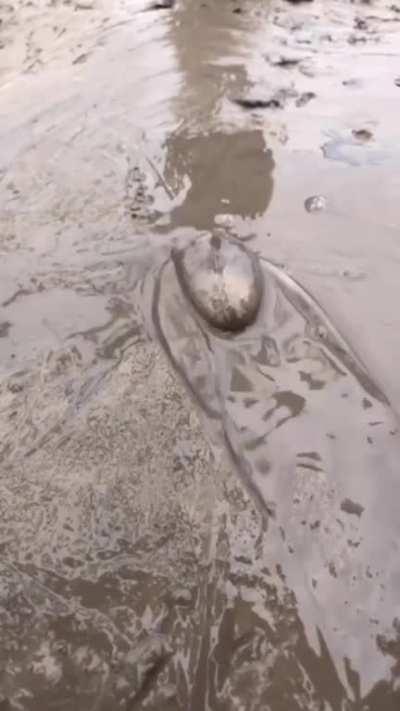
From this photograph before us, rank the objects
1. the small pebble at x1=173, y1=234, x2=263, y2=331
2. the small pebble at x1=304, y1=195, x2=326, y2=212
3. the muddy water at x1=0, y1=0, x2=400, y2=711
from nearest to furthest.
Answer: the muddy water at x1=0, y1=0, x2=400, y2=711, the small pebble at x1=173, y1=234, x2=263, y2=331, the small pebble at x1=304, y1=195, x2=326, y2=212

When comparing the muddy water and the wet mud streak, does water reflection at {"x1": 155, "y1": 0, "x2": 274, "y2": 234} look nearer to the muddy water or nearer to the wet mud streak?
the muddy water

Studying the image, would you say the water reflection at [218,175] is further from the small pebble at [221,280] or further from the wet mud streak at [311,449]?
the wet mud streak at [311,449]

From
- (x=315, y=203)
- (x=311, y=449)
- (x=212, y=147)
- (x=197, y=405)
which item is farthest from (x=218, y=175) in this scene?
(x=311, y=449)

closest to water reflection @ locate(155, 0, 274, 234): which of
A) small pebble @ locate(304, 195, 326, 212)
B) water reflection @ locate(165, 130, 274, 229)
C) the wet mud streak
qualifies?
water reflection @ locate(165, 130, 274, 229)

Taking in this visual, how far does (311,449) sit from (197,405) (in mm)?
384

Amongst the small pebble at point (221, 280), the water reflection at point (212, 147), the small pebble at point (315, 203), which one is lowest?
the small pebble at point (315, 203)

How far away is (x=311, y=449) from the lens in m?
2.18

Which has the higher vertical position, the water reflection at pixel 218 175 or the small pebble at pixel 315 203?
the water reflection at pixel 218 175

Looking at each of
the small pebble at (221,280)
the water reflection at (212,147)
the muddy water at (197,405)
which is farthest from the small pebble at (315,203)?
the small pebble at (221,280)

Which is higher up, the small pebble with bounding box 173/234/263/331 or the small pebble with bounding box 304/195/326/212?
the small pebble with bounding box 173/234/263/331

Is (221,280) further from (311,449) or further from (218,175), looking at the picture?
(218,175)

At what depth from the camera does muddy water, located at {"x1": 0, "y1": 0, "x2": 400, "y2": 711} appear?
1.81m

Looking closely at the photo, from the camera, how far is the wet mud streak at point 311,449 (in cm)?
186

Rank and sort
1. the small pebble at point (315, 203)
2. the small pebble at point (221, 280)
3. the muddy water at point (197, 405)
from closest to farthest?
1. the muddy water at point (197, 405)
2. the small pebble at point (221, 280)
3. the small pebble at point (315, 203)
